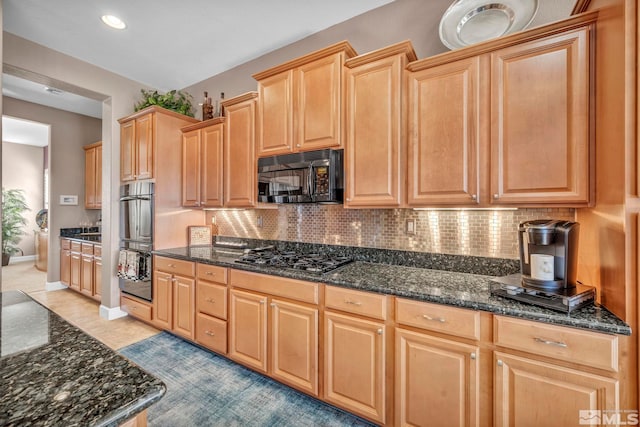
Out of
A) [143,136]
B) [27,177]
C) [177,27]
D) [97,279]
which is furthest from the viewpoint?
[27,177]

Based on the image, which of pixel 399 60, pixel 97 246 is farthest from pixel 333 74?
pixel 97 246

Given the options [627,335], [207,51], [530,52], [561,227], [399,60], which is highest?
[207,51]

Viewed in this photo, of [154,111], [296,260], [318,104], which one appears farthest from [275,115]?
[154,111]

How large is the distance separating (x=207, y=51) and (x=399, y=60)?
7.08ft

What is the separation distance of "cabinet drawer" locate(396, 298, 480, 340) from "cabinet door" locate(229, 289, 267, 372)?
3.40 ft

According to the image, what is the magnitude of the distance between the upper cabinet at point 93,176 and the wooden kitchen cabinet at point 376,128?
4.60 m

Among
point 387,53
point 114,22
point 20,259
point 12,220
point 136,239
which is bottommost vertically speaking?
point 20,259

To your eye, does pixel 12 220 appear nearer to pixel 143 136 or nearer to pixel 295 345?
pixel 143 136

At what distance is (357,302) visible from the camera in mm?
1652

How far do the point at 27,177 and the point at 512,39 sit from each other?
391 inches

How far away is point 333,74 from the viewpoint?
6.73ft

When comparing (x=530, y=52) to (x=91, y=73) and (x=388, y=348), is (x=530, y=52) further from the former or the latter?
(x=91, y=73)

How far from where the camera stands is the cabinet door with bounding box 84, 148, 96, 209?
461cm

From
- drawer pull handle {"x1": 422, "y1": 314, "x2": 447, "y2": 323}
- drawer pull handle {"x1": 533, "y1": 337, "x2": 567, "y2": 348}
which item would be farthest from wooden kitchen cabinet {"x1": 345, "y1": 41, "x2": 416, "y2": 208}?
drawer pull handle {"x1": 533, "y1": 337, "x2": 567, "y2": 348}
